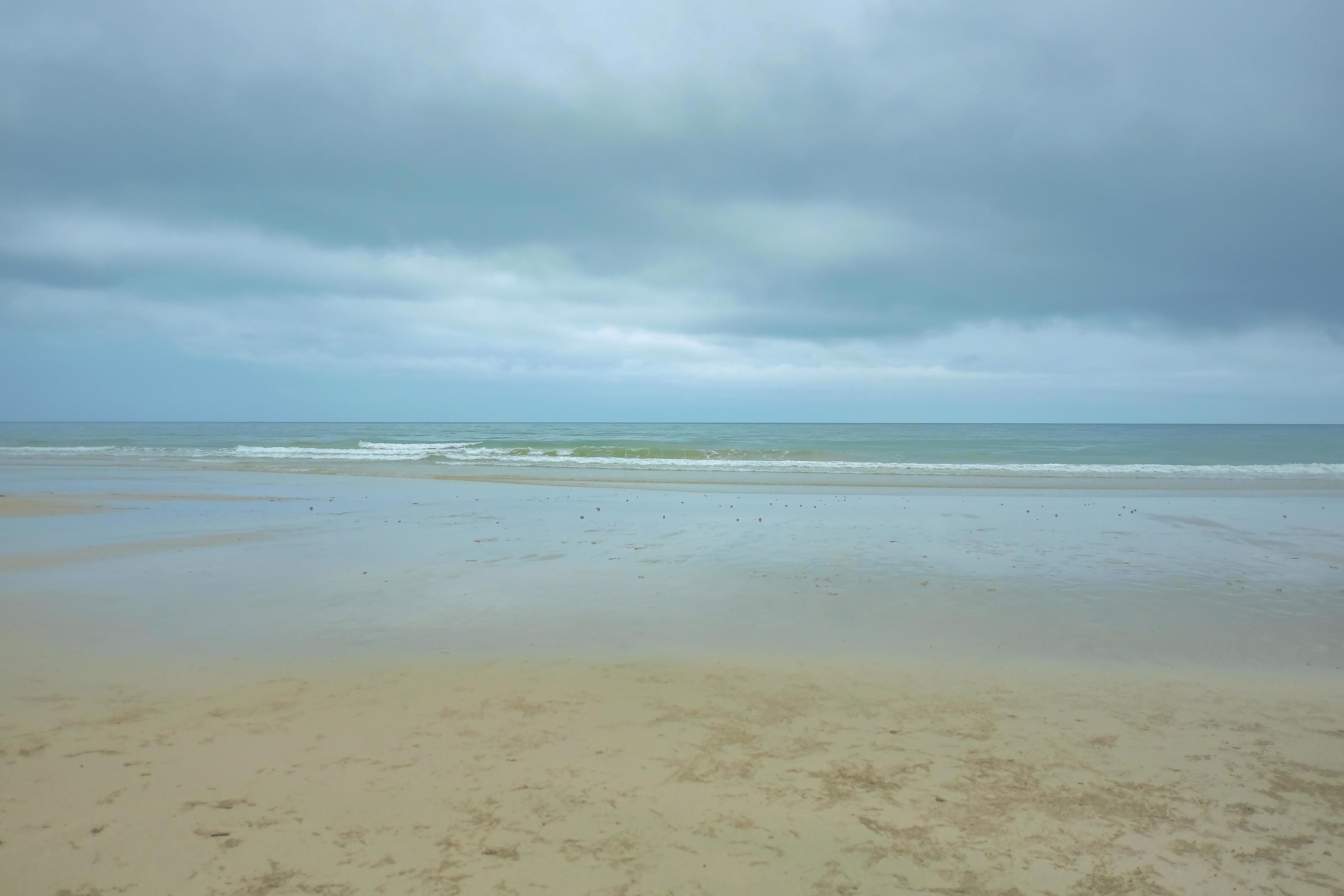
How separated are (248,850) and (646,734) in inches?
92.8

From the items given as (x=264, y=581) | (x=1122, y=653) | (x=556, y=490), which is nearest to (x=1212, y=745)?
(x=1122, y=653)

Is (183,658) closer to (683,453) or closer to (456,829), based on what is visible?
(456,829)

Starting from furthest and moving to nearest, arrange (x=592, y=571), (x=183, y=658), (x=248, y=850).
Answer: (x=592, y=571) < (x=183, y=658) < (x=248, y=850)

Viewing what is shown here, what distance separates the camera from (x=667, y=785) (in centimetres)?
419

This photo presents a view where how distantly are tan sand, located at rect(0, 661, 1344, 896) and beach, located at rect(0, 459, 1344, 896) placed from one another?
0.07 ft

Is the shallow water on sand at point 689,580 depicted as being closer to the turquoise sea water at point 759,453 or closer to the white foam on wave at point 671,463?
the white foam on wave at point 671,463

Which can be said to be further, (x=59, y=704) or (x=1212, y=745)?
(x=59, y=704)

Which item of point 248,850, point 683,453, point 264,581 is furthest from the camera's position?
point 683,453

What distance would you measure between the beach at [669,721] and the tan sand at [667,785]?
0.02m

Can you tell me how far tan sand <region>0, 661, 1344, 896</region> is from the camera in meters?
3.45

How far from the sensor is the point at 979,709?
532cm

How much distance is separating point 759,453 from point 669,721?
40.0 meters

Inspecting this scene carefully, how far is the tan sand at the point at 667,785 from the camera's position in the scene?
3.45 m

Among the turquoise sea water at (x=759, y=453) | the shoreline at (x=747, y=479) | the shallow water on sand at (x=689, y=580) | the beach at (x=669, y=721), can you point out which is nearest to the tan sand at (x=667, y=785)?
the beach at (x=669, y=721)
